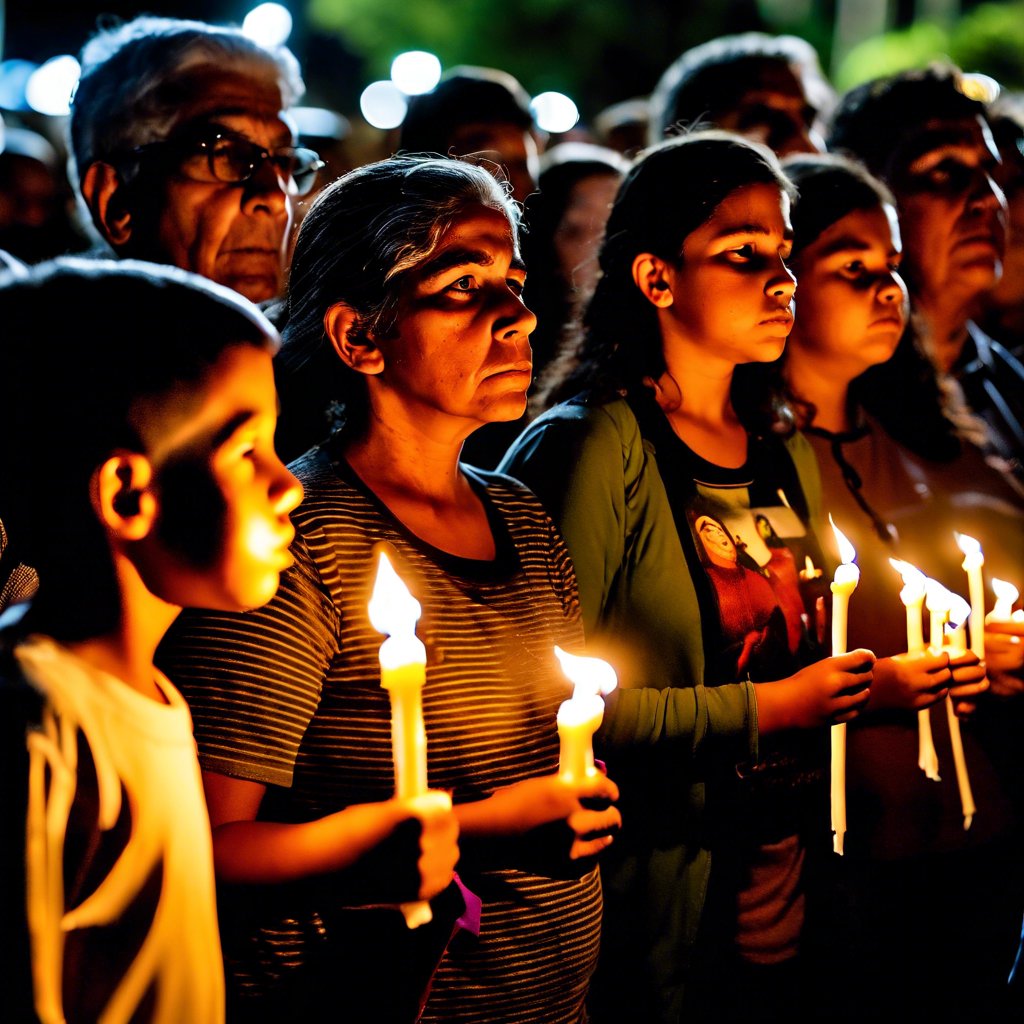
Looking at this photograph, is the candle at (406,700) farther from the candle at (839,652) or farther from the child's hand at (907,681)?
the child's hand at (907,681)

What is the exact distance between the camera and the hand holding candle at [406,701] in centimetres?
134

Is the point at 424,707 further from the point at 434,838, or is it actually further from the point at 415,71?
the point at 415,71

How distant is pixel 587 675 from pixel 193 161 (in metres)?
1.86

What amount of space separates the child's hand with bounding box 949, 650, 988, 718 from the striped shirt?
840 millimetres

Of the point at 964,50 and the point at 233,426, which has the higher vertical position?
the point at 233,426

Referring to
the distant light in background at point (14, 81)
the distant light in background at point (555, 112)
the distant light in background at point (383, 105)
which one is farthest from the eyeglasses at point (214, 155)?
the distant light in background at point (14, 81)

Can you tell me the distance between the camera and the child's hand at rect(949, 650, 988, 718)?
2.42 m

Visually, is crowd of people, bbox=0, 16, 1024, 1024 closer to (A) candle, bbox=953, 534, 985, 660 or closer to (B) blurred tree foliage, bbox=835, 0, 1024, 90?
(A) candle, bbox=953, 534, 985, 660

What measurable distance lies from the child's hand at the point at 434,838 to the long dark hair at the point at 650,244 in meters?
1.42

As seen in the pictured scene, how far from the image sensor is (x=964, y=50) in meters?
18.4

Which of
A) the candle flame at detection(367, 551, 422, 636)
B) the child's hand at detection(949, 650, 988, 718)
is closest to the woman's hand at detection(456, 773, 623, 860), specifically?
the candle flame at detection(367, 551, 422, 636)

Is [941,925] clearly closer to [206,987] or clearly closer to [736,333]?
[736,333]

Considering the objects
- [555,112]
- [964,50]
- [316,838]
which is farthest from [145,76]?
[964,50]

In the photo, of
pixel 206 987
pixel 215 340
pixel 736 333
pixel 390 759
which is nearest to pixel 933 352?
pixel 736 333
